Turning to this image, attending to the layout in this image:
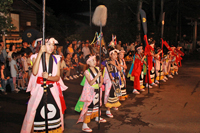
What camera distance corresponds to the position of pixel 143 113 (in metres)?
6.34

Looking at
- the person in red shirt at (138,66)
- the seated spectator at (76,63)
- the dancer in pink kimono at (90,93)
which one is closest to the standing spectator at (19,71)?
the seated spectator at (76,63)

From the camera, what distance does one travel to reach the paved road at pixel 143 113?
206 inches

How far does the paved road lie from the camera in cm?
524

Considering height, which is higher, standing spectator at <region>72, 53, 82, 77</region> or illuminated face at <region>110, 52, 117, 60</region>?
illuminated face at <region>110, 52, 117, 60</region>

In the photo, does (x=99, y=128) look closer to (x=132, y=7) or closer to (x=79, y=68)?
(x=79, y=68)

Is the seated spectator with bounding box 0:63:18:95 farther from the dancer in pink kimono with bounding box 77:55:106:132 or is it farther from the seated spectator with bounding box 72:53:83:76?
the dancer in pink kimono with bounding box 77:55:106:132

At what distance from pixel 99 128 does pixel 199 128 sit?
91.5 inches

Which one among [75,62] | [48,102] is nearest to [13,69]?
[75,62]

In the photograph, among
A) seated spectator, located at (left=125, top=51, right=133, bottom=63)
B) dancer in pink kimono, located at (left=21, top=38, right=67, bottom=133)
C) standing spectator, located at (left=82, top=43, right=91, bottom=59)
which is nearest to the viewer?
dancer in pink kimono, located at (left=21, top=38, right=67, bottom=133)

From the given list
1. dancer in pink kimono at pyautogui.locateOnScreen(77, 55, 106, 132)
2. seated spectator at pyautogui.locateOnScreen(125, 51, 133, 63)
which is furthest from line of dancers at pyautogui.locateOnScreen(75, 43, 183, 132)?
seated spectator at pyautogui.locateOnScreen(125, 51, 133, 63)

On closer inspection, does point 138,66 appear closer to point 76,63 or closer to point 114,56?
point 114,56

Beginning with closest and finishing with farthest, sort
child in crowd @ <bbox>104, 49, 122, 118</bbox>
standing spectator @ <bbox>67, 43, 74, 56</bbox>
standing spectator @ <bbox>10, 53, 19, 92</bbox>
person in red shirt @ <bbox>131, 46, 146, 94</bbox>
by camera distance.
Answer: child in crowd @ <bbox>104, 49, 122, 118</bbox> < person in red shirt @ <bbox>131, 46, 146, 94</bbox> < standing spectator @ <bbox>10, 53, 19, 92</bbox> < standing spectator @ <bbox>67, 43, 74, 56</bbox>

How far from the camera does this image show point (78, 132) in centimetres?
501

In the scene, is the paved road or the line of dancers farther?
the paved road
